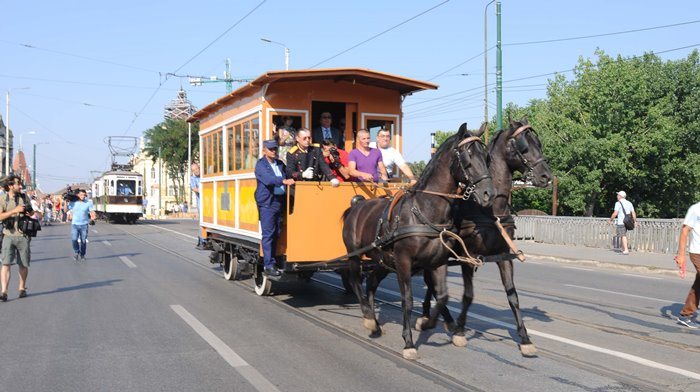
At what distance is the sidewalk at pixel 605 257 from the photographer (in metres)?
16.6

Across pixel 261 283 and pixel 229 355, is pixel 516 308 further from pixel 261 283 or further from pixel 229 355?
pixel 261 283

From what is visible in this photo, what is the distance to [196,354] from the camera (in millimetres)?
6898

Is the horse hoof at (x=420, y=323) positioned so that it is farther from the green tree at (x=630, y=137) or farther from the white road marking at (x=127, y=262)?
the green tree at (x=630, y=137)

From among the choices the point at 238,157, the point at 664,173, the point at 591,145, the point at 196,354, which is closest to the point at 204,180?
the point at 238,157

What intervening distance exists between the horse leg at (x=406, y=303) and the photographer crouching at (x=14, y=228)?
21.7ft

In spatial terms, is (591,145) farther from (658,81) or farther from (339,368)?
(339,368)

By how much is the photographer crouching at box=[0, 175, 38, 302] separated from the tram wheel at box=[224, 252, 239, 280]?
3605 millimetres

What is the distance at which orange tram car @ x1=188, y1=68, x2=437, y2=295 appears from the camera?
8.98m

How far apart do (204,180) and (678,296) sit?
9.40 metres

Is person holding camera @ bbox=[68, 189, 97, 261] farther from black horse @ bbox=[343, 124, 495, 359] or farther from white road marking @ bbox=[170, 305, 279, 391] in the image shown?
black horse @ bbox=[343, 124, 495, 359]

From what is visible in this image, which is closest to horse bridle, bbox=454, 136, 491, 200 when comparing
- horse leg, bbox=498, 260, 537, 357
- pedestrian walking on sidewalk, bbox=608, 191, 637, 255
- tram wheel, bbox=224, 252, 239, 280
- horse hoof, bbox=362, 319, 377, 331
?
horse leg, bbox=498, 260, 537, 357

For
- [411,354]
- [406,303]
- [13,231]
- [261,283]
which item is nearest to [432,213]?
[406,303]

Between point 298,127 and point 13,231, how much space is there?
4.82 metres

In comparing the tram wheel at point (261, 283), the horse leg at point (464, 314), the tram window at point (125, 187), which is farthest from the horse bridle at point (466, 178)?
the tram window at point (125, 187)
